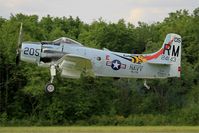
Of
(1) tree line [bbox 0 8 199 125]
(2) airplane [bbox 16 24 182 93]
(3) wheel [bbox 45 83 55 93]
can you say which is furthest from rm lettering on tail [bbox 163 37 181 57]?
(1) tree line [bbox 0 8 199 125]

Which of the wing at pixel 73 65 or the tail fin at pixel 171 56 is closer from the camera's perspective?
the wing at pixel 73 65

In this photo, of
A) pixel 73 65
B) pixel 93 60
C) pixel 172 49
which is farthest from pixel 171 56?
pixel 73 65

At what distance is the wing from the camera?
34.5m

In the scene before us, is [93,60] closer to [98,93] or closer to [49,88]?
[49,88]

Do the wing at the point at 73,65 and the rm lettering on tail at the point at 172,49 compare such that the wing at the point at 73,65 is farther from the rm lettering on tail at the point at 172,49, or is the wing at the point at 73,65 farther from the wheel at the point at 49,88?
the rm lettering on tail at the point at 172,49

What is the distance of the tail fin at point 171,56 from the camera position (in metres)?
37.0

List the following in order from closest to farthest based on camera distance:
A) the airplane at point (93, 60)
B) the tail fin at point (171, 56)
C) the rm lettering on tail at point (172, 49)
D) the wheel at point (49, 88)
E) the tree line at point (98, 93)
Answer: the wheel at point (49, 88) → the airplane at point (93, 60) → the tail fin at point (171, 56) → the rm lettering on tail at point (172, 49) → the tree line at point (98, 93)

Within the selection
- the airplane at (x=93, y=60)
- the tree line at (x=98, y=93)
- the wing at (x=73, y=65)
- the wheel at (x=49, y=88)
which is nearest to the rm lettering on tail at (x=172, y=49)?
the airplane at (x=93, y=60)

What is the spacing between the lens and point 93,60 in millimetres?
35312

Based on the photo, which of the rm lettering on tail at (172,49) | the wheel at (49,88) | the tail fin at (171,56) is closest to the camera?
the wheel at (49,88)

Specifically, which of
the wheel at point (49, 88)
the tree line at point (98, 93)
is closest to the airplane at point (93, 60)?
the wheel at point (49, 88)

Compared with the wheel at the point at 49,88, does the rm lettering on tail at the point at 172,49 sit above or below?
above

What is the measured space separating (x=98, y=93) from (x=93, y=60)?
41335 mm

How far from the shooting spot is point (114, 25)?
8700 centimetres
